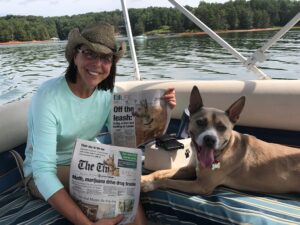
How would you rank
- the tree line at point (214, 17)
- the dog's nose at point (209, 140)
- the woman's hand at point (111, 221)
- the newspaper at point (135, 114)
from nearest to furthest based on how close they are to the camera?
the woman's hand at point (111, 221)
the dog's nose at point (209, 140)
the newspaper at point (135, 114)
the tree line at point (214, 17)

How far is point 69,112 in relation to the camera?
247 cm

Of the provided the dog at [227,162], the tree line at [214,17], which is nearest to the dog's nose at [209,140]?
the dog at [227,162]

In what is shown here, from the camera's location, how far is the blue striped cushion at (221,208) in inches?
91.4

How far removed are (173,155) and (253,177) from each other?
1.99ft

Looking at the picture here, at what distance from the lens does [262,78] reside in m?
3.92

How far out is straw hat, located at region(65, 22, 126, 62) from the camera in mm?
2412

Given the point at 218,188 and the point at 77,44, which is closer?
the point at 77,44

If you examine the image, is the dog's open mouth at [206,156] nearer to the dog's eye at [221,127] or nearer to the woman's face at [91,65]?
the dog's eye at [221,127]

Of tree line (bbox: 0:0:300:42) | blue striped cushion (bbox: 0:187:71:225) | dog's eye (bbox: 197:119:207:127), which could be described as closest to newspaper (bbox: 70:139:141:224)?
blue striped cushion (bbox: 0:187:71:225)

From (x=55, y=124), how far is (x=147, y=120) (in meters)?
0.73

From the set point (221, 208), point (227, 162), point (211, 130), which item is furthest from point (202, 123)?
point (221, 208)

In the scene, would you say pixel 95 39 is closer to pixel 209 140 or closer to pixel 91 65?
pixel 91 65

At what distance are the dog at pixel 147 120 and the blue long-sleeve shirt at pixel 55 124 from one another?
23cm

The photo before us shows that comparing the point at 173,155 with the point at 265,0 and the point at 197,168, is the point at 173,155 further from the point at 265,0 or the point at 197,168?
the point at 265,0
